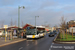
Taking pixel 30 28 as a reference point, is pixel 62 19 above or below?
above

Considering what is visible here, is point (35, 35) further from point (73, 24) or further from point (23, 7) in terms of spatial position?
point (73, 24)

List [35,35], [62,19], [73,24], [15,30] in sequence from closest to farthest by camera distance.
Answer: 1. [35,35]
2. [15,30]
3. [62,19]
4. [73,24]

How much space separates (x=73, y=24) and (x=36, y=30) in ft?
251

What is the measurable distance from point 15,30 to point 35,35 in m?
6.23

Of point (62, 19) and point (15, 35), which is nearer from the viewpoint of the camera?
point (15, 35)

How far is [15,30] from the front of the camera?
3203 cm

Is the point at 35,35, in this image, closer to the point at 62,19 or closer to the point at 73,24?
the point at 62,19

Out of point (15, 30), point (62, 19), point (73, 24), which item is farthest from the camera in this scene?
point (73, 24)

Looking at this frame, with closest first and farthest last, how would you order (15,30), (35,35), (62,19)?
(35,35)
(15,30)
(62,19)

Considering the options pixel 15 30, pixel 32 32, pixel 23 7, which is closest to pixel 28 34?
pixel 32 32

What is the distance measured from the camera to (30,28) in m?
29.8

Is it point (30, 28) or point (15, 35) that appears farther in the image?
point (15, 35)

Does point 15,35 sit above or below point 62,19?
below

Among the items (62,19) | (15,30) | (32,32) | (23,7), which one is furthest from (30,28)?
(62,19)
